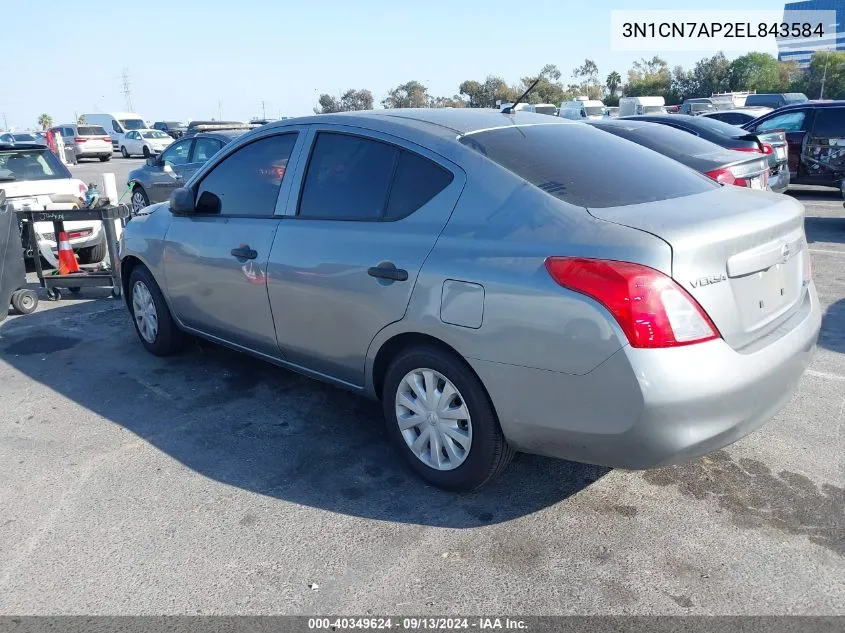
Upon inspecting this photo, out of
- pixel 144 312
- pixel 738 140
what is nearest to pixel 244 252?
pixel 144 312

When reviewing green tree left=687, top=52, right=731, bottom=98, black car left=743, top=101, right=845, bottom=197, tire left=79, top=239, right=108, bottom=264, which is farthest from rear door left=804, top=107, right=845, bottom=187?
green tree left=687, top=52, right=731, bottom=98

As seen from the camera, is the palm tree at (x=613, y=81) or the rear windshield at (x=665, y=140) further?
the palm tree at (x=613, y=81)

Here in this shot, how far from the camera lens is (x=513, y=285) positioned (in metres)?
2.94

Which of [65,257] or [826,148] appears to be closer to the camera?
[65,257]

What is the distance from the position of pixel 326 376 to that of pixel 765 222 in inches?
90.9

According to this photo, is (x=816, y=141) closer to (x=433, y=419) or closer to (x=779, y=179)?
(x=779, y=179)

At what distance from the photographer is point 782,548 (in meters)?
2.97

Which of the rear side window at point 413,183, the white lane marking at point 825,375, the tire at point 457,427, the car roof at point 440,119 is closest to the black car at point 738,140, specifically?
the white lane marking at point 825,375

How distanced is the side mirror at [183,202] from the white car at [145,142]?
33.0 metres

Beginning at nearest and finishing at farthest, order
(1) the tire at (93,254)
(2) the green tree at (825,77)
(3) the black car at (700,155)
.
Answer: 1. (3) the black car at (700,155)
2. (1) the tire at (93,254)
3. (2) the green tree at (825,77)

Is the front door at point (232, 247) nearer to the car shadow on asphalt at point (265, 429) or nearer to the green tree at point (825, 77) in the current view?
the car shadow on asphalt at point (265, 429)

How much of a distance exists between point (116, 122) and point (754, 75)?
52230 mm

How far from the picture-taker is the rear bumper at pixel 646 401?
106 inches

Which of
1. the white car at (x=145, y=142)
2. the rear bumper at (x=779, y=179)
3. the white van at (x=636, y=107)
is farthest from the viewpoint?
the white van at (x=636, y=107)
